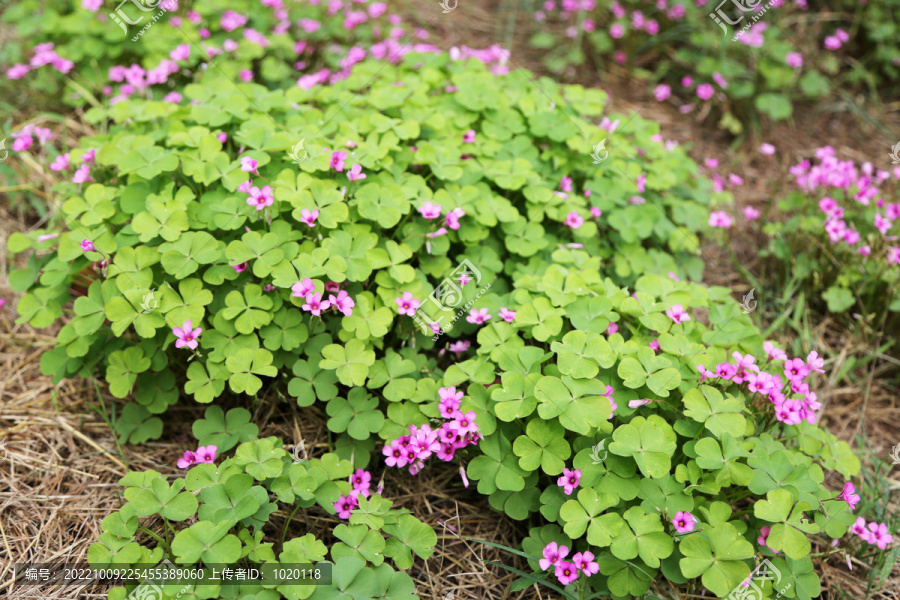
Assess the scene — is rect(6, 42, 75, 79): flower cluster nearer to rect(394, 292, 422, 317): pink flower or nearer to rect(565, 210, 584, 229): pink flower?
rect(394, 292, 422, 317): pink flower

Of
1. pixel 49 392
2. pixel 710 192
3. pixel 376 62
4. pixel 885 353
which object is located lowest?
pixel 49 392

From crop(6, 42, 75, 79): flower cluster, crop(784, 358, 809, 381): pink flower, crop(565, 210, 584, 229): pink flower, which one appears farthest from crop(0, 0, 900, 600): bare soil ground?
crop(565, 210, 584, 229): pink flower

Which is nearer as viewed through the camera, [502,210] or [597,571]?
[597,571]

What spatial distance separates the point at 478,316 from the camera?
8.13ft

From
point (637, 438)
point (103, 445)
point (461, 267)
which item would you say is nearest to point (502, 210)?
point (461, 267)

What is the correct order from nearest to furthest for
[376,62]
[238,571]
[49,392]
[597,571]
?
1. [238,571]
2. [597,571]
3. [49,392]
4. [376,62]

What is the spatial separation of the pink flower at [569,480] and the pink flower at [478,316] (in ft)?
2.18

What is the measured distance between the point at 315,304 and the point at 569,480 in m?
1.09

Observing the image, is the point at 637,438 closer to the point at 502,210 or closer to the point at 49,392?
the point at 502,210

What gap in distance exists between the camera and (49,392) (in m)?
2.73

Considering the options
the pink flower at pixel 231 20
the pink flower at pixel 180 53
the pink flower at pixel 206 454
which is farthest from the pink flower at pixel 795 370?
the pink flower at pixel 231 20

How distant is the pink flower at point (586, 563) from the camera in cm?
201

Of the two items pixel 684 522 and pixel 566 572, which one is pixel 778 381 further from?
pixel 566 572

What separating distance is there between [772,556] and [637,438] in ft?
2.07
